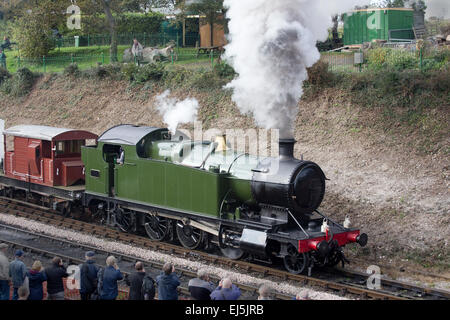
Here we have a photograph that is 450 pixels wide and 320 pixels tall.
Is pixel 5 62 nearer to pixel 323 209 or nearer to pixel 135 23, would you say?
pixel 135 23

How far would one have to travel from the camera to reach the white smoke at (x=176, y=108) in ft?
49.5

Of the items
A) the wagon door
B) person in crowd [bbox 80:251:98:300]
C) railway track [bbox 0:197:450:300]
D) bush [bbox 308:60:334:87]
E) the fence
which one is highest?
the fence

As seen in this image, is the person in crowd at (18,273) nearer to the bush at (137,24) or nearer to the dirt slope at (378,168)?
the dirt slope at (378,168)

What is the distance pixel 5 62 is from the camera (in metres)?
34.2

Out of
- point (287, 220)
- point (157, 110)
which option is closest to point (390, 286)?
point (287, 220)

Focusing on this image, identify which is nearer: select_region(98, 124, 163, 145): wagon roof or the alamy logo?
select_region(98, 124, 163, 145): wagon roof

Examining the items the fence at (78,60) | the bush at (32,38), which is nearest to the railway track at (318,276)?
the fence at (78,60)

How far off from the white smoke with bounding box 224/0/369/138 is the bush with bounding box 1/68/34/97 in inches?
843

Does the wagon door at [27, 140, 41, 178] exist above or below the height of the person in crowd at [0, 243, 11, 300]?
above

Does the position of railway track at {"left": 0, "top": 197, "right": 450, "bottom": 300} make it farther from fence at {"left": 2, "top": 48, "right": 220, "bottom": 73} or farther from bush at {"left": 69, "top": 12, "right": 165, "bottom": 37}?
bush at {"left": 69, "top": 12, "right": 165, "bottom": 37}

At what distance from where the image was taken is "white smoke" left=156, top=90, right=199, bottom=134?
1508 cm

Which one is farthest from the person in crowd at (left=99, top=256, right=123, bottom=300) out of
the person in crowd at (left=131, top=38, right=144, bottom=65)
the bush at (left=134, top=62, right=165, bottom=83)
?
the person in crowd at (left=131, top=38, right=144, bottom=65)

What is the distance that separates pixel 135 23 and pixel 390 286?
2817cm

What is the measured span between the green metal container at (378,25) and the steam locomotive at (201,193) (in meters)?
13.7
